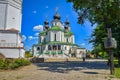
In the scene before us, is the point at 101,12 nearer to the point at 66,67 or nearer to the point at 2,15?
the point at 66,67

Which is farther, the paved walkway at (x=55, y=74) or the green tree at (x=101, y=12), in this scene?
the green tree at (x=101, y=12)

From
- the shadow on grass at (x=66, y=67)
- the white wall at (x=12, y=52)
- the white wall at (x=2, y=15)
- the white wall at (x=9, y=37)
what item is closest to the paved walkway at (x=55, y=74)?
the shadow on grass at (x=66, y=67)

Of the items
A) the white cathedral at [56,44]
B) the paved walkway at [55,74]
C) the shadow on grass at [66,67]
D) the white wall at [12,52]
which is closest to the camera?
the paved walkway at [55,74]

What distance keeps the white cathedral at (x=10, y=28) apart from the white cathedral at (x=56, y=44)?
116 feet

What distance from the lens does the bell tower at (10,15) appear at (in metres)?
38.2

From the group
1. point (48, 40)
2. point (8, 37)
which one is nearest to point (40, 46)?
point (48, 40)

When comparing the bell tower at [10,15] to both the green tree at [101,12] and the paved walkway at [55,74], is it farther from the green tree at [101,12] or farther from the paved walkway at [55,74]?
the paved walkway at [55,74]

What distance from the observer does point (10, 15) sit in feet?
129

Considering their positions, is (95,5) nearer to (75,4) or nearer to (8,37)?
(75,4)

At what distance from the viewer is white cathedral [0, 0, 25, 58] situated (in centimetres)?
3491

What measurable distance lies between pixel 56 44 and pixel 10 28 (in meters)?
43.1

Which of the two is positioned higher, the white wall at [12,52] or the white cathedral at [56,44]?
the white cathedral at [56,44]

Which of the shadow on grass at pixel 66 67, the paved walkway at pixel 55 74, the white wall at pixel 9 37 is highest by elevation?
the white wall at pixel 9 37

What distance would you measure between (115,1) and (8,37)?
24.5 metres
